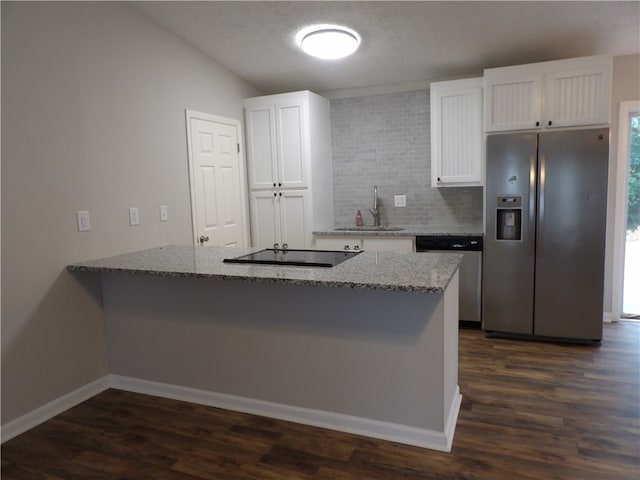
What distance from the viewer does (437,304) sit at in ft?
6.83

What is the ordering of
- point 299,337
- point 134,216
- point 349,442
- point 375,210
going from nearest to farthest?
point 349,442 → point 299,337 → point 134,216 → point 375,210

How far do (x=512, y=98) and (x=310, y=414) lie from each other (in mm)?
2853

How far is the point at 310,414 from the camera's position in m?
2.41

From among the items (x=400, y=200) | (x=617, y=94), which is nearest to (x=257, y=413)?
(x=400, y=200)

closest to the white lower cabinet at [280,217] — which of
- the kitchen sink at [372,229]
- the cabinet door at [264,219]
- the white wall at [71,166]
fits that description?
the cabinet door at [264,219]

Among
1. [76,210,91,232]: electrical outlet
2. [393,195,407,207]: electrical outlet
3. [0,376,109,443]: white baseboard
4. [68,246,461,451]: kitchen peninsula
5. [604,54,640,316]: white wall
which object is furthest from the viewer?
[393,195,407,207]: electrical outlet

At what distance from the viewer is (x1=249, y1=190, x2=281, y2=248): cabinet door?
175 inches

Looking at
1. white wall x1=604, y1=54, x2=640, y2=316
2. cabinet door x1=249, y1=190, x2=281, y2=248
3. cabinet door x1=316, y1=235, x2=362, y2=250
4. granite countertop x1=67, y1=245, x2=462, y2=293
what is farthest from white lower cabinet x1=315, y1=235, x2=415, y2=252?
white wall x1=604, y1=54, x2=640, y2=316

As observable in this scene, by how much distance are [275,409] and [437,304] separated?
1117 millimetres

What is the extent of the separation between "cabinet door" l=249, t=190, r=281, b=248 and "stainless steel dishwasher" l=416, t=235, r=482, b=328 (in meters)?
1.46

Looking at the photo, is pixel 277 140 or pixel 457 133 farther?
pixel 277 140

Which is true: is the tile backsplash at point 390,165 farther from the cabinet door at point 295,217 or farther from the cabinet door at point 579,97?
the cabinet door at point 579,97

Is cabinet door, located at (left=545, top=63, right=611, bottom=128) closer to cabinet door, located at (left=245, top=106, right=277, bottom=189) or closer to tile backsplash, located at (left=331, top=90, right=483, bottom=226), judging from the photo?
tile backsplash, located at (left=331, top=90, right=483, bottom=226)

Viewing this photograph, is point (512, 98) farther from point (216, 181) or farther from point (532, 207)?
point (216, 181)
